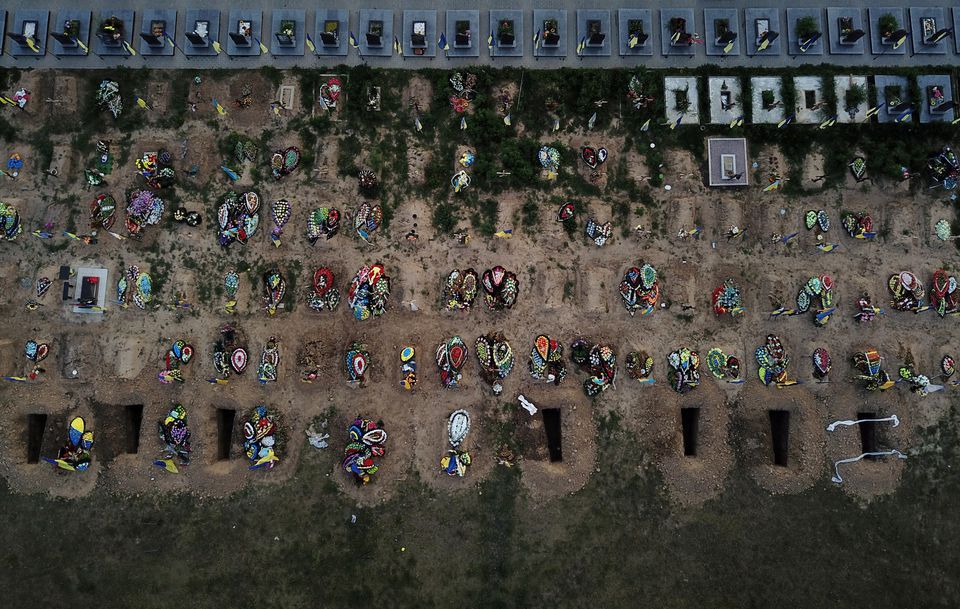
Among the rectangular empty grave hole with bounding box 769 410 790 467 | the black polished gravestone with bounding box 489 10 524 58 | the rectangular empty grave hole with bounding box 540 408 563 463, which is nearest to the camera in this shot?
the rectangular empty grave hole with bounding box 769 410 790 467

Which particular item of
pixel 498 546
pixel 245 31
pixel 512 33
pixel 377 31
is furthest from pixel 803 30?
pixel 498 546

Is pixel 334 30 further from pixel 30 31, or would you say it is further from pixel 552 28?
pixel 30 31

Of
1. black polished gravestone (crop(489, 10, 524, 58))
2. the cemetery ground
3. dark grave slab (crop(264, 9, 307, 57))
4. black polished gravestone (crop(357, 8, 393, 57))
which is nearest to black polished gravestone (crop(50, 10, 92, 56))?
the cemetery ground

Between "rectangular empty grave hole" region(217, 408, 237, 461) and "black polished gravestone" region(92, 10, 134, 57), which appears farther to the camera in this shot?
"black polished gravestone" region(92, 10, 134, 57)

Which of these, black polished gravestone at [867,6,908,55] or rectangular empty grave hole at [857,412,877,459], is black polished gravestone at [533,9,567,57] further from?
rectangular empty grave hole at [857,412,877,459]

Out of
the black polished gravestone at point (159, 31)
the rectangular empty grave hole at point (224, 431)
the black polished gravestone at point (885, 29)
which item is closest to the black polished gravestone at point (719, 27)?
the black polished gravestone at point (885, 29)

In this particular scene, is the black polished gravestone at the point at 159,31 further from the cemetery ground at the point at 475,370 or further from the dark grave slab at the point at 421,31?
the dark grave slab at the point at 421,31

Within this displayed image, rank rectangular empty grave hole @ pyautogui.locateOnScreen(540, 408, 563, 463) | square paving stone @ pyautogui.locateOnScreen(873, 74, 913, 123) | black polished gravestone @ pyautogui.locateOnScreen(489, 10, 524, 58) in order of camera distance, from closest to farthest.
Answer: rectangular empty grave hole @ pyautogui.locateOnScreen(540, 408, 563, 463) → square paving stone @ pyautogui.locateOnScreen(873, 74, 913, 123) → black polished gravestone @ pyautogui.locateOnScreen(489, 10, 524, 58)

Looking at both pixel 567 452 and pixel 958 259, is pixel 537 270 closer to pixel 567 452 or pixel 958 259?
pixel 567 452
